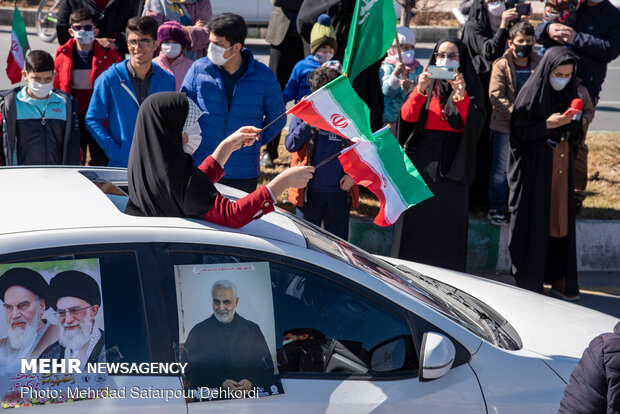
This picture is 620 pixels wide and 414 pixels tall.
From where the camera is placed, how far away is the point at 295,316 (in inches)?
132

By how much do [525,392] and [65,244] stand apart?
2014 millimetres

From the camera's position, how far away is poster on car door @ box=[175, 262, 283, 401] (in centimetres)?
316

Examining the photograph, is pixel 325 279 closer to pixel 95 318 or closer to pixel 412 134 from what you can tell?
pixel 95 318

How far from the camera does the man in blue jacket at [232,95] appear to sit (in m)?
6.39

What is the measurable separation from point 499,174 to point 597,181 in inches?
79.2

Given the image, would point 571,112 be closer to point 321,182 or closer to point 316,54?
point 321,182

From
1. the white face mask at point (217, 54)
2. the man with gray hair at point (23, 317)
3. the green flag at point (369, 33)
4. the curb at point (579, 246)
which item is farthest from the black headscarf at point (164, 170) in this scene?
the curb at point (579, 246)

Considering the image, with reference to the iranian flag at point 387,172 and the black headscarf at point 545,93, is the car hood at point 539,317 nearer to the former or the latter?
the iranian flag at point 387,172

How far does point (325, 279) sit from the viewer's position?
3.34 metres

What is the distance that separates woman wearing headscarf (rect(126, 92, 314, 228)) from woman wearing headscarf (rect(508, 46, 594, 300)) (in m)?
3.50

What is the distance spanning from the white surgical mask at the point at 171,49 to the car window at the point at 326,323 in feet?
14.9

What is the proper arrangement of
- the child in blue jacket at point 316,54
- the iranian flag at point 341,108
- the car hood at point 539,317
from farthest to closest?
the child in blue jacket at point 316,54 → the iranian flag at point 341,108 → the car hood at point 539,317

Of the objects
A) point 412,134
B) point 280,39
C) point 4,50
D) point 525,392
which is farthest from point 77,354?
point 4,50

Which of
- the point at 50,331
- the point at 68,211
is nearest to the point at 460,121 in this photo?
the point at 68,211
